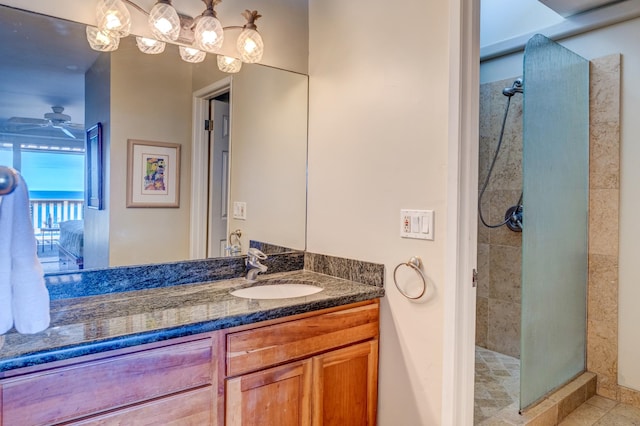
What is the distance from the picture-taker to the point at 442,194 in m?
1.51

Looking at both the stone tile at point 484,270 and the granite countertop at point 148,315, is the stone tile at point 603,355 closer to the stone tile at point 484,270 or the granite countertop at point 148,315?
the stone tile at point 484,270

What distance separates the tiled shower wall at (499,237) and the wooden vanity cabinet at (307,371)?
141cm

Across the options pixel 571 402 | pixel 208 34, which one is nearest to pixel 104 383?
pixel 208 34

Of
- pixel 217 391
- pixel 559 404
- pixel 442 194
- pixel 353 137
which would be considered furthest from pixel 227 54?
pixel 559 404

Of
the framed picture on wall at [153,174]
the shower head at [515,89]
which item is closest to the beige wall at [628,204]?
the shower head at [515,89]

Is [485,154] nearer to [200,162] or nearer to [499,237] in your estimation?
[499,237]

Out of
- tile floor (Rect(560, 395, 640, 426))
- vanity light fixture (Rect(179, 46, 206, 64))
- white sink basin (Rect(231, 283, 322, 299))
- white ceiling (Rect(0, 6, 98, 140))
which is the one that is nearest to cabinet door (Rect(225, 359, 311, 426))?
white sink basin (Rect(231, 283, 322, 299))

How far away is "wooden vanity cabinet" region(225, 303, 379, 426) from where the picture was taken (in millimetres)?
1330

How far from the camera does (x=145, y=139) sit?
1.72 meters

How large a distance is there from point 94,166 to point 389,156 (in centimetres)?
119

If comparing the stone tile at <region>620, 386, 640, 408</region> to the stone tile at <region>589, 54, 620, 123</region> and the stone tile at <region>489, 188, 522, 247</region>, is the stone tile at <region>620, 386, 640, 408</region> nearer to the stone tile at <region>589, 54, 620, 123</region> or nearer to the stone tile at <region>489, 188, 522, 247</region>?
the stone tile at <region>489, 188, 522, 247</region>

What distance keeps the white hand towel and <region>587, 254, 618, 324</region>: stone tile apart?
2.65 metres

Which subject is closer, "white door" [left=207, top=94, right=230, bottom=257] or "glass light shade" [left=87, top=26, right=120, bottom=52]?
"glass light shade" [left=87, top=26, right=120, bottom=52]

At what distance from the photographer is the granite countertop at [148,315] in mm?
1005
